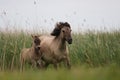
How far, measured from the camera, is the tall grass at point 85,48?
10.0 m

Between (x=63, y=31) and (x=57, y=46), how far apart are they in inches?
19.4

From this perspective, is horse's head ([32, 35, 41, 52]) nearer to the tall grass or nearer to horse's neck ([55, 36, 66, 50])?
the tall grass

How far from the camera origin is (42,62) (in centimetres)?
1065

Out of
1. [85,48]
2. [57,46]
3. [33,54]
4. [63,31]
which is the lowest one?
[33,54]

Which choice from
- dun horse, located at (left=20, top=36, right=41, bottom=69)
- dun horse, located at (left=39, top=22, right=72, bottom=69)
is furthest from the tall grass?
dun horse, located at (left=39, top=22, right=72, bottom=69)

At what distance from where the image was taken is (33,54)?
11.0 meters

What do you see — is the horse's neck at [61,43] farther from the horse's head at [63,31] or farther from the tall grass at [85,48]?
the tall grass at [85,48]

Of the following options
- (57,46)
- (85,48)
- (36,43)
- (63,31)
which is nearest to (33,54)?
(36,43)

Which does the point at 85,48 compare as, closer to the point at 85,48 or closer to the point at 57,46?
the point at 85,48

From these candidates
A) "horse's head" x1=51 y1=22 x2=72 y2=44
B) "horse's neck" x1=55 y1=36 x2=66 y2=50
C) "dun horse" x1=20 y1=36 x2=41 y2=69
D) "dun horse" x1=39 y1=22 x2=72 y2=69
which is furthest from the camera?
"dun horse" x1=20 y1=36 x2=41 y2=69

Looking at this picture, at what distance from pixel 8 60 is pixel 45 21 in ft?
6.40

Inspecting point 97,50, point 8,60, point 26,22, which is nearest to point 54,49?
point 97,50

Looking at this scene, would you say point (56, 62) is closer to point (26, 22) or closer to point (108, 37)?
point (108, 37)

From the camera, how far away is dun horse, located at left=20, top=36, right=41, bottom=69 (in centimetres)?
1073
